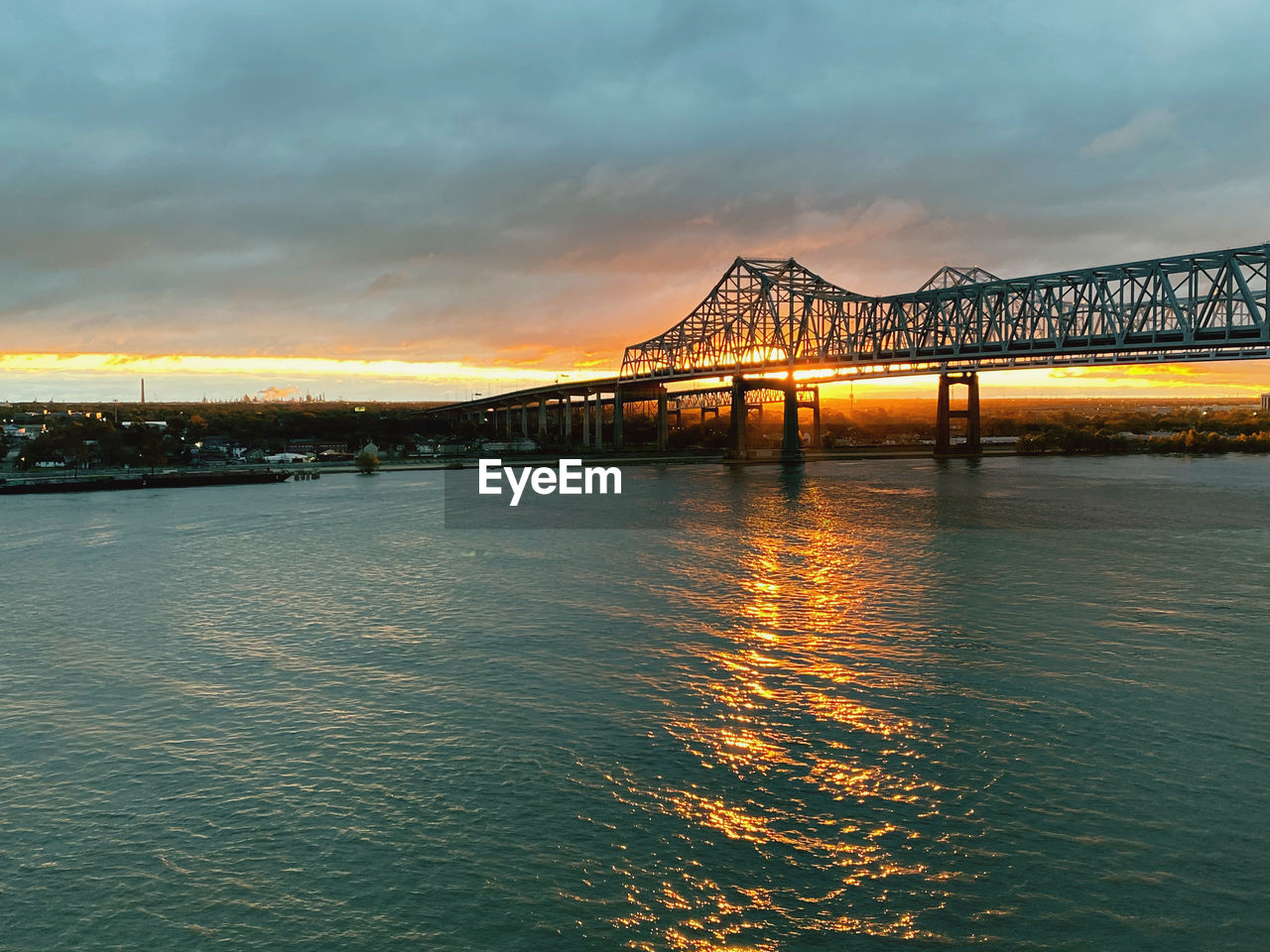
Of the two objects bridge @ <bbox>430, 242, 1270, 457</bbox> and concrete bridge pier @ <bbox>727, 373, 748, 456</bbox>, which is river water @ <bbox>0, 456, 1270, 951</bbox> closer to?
bridge @ <bbox>430, 242, 1270, 457</bbox>

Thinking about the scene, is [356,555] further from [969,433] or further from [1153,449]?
[1153,449]

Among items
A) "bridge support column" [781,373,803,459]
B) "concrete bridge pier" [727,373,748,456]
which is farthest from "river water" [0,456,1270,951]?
"concrete bridge pier" [727,373,748,456]

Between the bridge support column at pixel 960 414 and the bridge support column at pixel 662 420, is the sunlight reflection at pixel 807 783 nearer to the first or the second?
the bridge support column at pixel 960 414

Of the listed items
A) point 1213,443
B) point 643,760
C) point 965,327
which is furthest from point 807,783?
point 1213,443

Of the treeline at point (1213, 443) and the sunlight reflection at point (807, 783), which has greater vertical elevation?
the treeline at point (1213, 443)

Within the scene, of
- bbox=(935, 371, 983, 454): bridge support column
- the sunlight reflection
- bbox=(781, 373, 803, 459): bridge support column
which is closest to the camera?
the sunlight reflection

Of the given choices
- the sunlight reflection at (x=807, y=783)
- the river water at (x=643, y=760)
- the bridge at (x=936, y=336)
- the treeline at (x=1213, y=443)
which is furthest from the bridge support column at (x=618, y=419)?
the sunlight reflection at (x=807, y=783)

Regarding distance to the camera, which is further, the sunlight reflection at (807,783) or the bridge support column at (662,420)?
the bridge support column at (662,420)

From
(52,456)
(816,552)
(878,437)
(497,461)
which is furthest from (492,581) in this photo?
(878,437)
